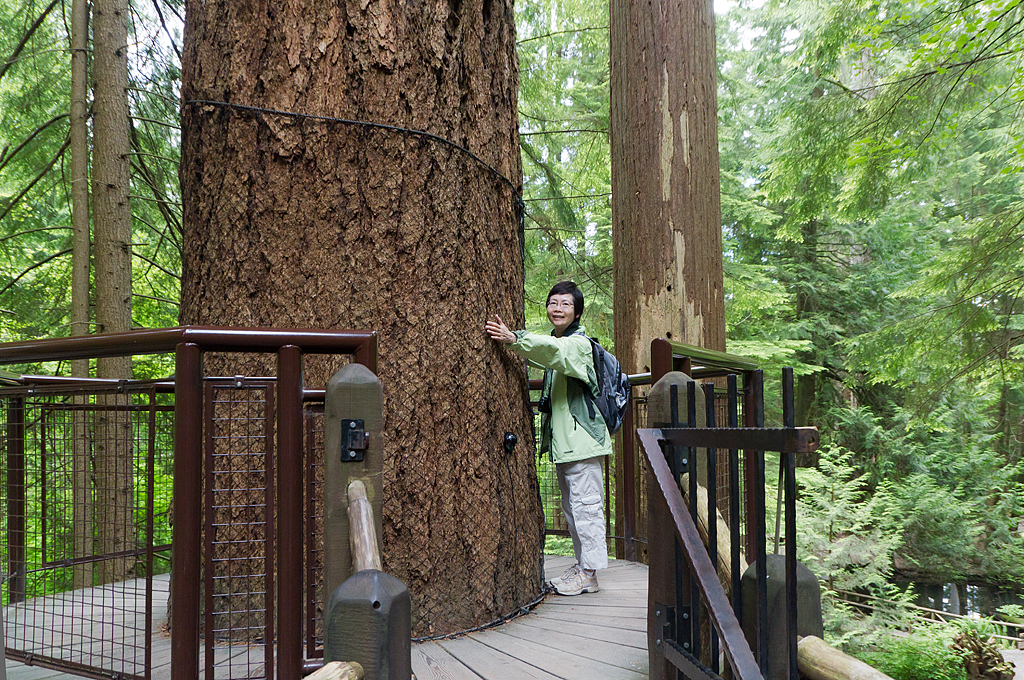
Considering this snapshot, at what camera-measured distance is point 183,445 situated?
6.52 feet

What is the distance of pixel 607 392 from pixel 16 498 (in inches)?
118

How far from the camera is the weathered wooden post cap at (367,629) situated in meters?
1.57

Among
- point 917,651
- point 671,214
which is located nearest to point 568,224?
point 671,214

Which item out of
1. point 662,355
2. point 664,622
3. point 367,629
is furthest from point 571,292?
point 367,629

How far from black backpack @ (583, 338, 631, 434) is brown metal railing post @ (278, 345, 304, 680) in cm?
199

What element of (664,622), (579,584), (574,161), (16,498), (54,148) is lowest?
(579,584)

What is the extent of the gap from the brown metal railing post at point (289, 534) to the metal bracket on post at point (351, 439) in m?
0.14

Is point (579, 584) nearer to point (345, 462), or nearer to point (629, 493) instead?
point (629, 493)

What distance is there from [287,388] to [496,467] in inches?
55.5

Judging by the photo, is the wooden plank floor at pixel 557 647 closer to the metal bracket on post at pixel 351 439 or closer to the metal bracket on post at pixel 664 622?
the metal bracket on post at pixel 664 622

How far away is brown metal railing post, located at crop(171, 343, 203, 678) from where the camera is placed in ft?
6.43

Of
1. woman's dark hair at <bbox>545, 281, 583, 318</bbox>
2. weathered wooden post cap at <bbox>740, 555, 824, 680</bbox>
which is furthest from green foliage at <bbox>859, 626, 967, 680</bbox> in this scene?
weathered wooden post cap at <bbox>740, 555, 824, 680</bbox>

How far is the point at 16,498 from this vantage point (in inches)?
125

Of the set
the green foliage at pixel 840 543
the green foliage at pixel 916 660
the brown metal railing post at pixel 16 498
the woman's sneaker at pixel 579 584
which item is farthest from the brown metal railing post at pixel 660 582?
the green foliage at pixel 840 543
